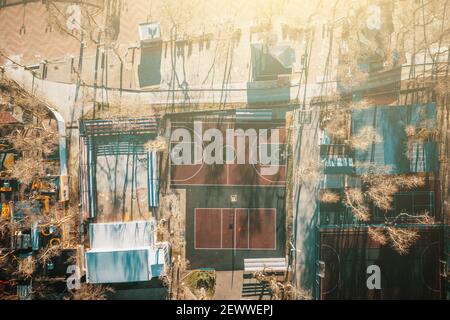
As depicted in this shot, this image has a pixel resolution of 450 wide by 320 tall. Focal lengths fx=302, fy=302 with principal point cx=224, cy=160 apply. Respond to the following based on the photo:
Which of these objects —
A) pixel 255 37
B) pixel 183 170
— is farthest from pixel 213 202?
pixel 255 37

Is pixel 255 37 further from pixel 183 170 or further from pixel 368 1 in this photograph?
pixel 183 170

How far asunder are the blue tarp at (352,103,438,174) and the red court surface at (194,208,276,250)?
28.5ft

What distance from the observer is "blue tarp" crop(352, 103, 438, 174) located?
2164cm

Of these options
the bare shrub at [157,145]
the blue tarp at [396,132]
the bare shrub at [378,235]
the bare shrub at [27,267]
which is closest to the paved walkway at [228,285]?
the bare shrub at [378,235]

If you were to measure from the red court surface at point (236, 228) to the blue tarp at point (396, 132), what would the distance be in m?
8.67

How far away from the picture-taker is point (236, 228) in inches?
899

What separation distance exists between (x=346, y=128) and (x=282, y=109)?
4.86m

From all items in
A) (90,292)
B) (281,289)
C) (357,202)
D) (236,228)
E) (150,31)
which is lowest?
(90,292)

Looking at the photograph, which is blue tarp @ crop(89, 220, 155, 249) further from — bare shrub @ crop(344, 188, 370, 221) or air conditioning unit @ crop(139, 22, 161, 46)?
bare shrub @ crop(344, 188, 370, 221)

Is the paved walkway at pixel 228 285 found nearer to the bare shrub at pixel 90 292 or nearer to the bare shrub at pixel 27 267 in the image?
the bare shrub at pixel 90 292

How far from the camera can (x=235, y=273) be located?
2272 centimetres

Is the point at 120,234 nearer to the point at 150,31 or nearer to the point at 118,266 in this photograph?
the point at 118,266

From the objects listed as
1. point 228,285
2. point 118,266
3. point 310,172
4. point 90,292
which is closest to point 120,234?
point 118,266

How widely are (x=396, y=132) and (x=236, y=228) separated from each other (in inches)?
535
